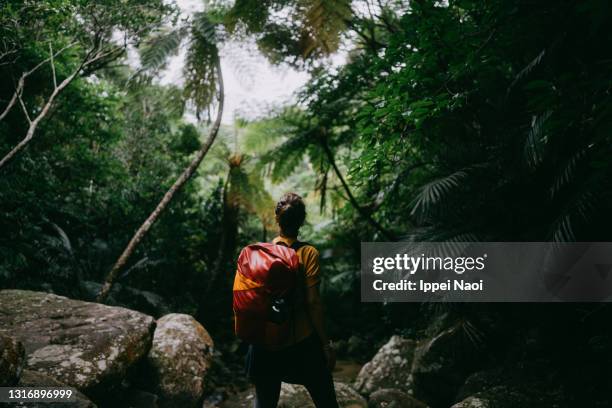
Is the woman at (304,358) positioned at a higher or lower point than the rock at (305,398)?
higher

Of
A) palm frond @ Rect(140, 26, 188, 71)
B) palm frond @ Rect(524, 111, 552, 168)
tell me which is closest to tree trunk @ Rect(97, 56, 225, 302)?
palm frond @ Rect(140, 26, 188, 71)

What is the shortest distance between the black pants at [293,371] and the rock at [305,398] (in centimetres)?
212

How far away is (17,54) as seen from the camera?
15.2ft

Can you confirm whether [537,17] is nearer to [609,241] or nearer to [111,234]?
[609,241]

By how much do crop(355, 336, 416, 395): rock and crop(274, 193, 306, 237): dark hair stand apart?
3555 mm

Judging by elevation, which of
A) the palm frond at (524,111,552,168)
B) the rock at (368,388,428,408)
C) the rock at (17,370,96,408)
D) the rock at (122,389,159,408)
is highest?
the palm frond at (524,111,552,168)

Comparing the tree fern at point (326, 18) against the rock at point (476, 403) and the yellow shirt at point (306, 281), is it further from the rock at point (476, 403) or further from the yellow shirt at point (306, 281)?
the rock at point (476, 403)

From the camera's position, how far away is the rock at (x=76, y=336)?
259cm

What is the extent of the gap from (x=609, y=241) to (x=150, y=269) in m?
6.53

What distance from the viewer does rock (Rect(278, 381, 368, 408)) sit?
3535 mm

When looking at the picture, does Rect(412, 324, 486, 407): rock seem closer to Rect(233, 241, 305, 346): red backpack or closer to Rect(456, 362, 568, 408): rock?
Rect(456, 362, 568, 408): rock

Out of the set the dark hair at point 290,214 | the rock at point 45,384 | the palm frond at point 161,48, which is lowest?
the rock at point 45,384

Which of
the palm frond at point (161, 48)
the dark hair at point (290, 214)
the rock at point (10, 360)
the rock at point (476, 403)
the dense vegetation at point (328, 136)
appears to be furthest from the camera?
the palm frond at point (161, 48)

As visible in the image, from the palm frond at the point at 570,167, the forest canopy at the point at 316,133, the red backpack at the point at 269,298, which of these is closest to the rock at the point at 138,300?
the forest canopy at the point at 316,133
